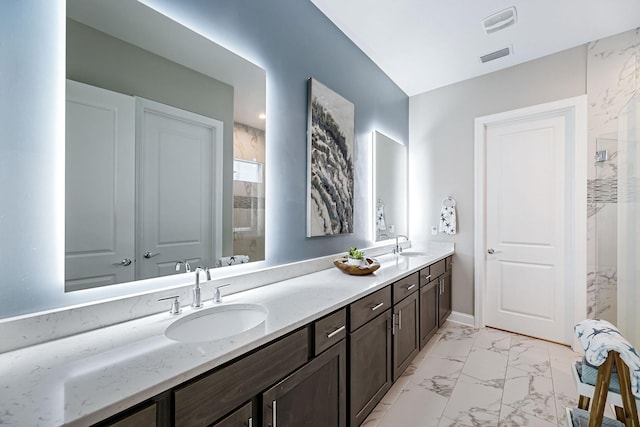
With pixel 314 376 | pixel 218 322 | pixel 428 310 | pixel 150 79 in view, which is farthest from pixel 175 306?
pixel 428 310

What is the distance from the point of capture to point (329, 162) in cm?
212

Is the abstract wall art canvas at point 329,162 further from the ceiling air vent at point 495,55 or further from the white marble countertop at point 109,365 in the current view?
the ceiling air vent at point 495,55

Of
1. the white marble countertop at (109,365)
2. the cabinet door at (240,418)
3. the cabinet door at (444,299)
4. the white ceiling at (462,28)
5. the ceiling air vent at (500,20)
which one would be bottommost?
the cabinet door at (444,299)

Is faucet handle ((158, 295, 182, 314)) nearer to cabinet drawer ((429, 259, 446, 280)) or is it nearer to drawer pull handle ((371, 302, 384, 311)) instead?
drawer pull handle ((371, 302, 384, 311))

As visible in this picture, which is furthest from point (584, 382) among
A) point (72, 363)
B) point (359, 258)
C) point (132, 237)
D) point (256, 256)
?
point (132, 237)

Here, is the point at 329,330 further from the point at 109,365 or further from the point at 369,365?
the point at 109,365

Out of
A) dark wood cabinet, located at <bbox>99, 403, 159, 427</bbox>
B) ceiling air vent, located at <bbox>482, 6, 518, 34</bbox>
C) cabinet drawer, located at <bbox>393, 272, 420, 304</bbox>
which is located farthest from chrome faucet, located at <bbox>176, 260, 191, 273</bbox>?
ceiling air vent, located at <bbox>482, 6, 518, 34</bbox>

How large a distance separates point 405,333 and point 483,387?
0.66m

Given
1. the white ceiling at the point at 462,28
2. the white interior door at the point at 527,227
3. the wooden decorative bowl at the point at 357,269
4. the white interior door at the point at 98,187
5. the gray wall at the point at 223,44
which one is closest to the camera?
the gray wall at the point at 223,44

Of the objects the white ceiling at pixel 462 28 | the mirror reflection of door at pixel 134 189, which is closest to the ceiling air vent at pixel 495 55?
the white ceiling at pixel 462 28

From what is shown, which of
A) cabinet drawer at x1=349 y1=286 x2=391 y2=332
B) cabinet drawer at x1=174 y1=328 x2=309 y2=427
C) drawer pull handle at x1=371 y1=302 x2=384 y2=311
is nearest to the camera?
cabinet drawer at x1=174 y1=328 x2=309 y2=427

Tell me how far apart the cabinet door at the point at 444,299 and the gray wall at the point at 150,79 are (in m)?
2.26

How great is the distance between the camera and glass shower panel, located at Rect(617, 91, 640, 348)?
175 centimetres

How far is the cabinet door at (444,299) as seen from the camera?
2809 millimetres
